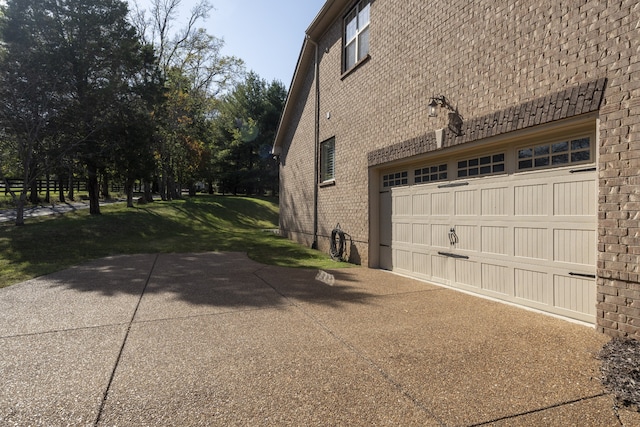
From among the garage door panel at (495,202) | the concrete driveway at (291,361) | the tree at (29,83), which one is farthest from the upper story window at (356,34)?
the tree at (29,83)

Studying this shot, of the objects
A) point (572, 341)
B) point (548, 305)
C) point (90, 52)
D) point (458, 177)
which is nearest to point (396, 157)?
point (458, 177)

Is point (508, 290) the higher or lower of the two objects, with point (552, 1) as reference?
lower

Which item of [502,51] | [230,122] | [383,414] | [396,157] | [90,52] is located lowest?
[383,414]

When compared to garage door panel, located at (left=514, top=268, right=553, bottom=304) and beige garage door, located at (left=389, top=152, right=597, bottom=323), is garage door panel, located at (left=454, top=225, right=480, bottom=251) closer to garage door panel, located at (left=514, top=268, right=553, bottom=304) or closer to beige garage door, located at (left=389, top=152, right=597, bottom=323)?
beige garage door, located at (left=389, top=152, right=597, bottom=323)

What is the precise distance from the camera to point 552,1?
4531 mm

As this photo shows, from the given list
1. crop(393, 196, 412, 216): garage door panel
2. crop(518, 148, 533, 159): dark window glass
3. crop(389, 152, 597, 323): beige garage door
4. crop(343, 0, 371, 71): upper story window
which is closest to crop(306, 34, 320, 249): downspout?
crop(343, 0, 371, 71): upper story window

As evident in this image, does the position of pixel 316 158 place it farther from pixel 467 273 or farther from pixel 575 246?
pixel 575 246

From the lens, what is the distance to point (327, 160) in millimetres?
11648

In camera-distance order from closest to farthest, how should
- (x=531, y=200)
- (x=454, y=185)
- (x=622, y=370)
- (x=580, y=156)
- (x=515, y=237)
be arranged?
(x=622, y=370) → (x=580, y=156) → (x=531, y=200) → (x=515, y=237) → (x=454, y=185)

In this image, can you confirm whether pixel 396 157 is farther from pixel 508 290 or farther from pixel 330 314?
pixel 330 314

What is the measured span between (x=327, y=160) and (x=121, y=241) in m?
9.01

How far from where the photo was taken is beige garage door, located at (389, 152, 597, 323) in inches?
173

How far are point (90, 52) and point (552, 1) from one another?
17540 millimetres

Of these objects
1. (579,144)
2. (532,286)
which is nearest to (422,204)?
(532,286)
